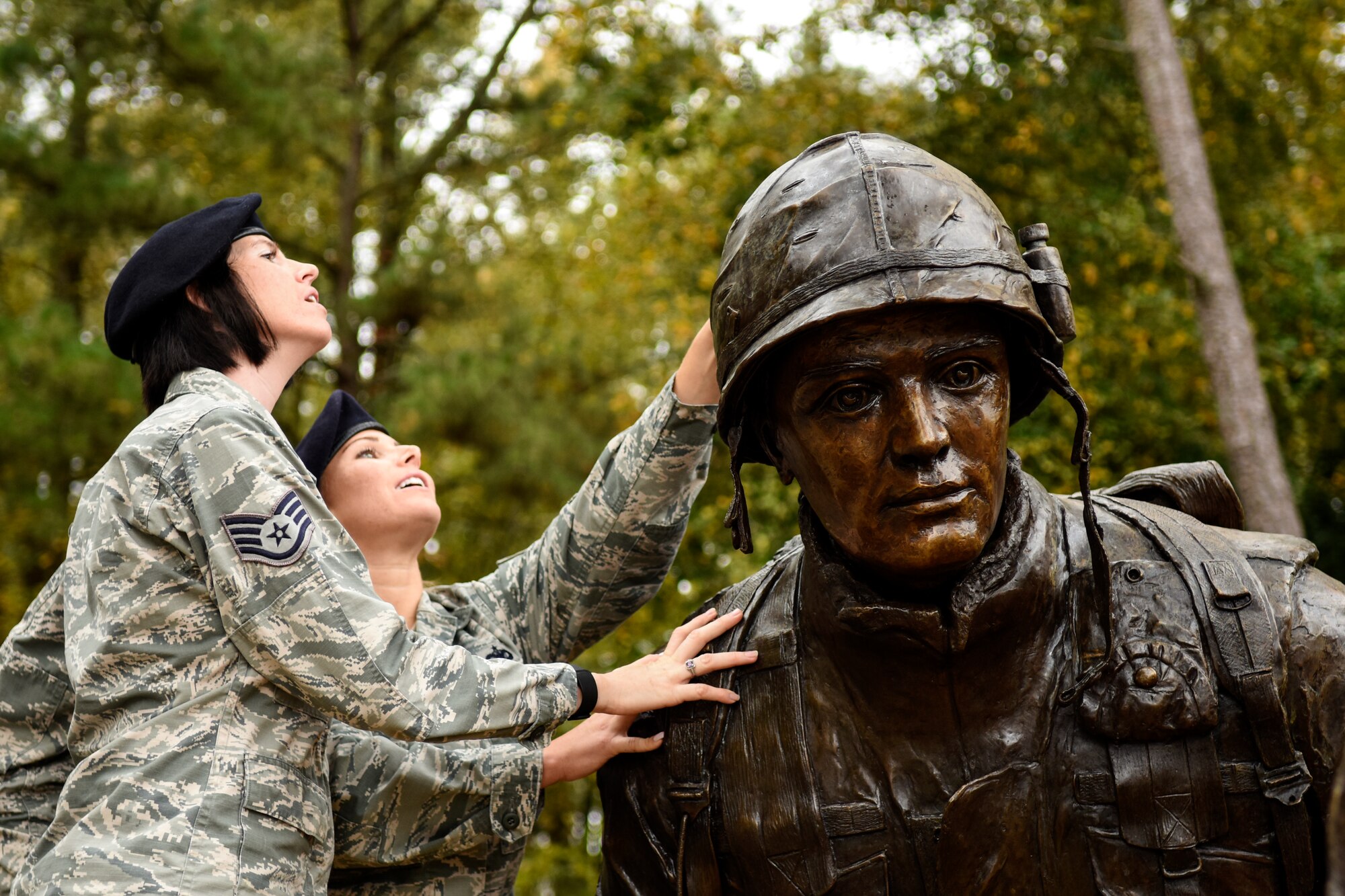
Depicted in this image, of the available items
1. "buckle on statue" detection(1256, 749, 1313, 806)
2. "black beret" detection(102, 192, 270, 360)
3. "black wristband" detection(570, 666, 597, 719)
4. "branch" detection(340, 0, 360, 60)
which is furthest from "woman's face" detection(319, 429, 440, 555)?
"branch" detection(340, 0, 360, 60)

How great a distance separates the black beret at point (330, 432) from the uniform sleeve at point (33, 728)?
0.95m

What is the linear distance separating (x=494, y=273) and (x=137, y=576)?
37.0 ft

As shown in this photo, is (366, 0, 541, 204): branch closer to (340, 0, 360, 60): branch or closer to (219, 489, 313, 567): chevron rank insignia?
(340, 0, 360, 60): branch

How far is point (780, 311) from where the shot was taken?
2654 millimetres

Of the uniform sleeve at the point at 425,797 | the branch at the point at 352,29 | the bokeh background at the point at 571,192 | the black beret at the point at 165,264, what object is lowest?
A: the uniform sleeve at the point at 425,797

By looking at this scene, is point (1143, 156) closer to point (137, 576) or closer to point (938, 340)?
point (938, 340)

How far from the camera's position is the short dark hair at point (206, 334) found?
132 inches

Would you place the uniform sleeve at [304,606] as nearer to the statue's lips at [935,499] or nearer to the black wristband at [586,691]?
the black wristband at [586,691]

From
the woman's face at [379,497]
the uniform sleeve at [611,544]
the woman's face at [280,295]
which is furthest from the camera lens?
the woman's face at [379,497]

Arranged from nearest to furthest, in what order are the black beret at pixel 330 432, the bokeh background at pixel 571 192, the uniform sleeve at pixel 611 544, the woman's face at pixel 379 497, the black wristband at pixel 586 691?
the black wristband at pixel 586 691 → the uniform sleeve at pixel 611 544 → the woman's face at pixel 379 497 → the black beret at pixel 330 432 → the bokeh background at pixel 571 192

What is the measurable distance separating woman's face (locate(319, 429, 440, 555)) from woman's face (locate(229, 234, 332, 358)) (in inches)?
27.1

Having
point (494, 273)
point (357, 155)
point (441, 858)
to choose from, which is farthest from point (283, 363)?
point (494, 273)

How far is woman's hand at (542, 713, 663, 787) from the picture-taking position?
3.21 metres

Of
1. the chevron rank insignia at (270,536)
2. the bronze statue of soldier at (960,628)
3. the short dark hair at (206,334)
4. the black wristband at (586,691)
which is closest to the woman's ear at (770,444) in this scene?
the bronze statue of soldier at (960,628)
